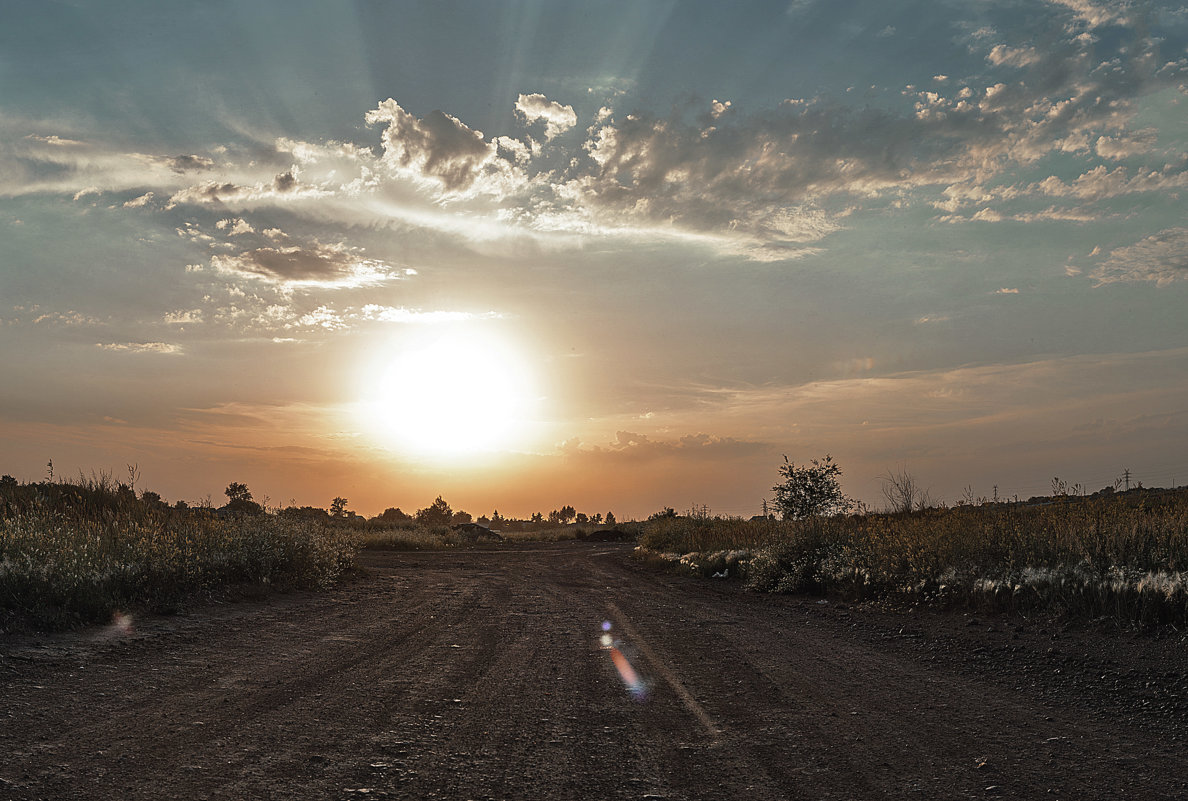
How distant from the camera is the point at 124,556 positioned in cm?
1290

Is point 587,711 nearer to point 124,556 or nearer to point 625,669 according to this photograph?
point 625,669

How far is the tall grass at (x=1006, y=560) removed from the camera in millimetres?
9875

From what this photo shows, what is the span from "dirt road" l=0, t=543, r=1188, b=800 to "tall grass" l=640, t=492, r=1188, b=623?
70 centimetres

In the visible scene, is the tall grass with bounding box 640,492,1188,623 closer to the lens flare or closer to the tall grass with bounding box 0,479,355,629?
the lens flare

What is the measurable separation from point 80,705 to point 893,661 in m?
9.37

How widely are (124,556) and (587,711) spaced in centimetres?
1054

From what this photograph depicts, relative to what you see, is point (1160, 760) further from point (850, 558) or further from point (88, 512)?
point (88, 512)

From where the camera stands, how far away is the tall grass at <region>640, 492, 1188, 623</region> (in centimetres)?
988

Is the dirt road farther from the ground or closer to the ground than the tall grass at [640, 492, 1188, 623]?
closer to the ground

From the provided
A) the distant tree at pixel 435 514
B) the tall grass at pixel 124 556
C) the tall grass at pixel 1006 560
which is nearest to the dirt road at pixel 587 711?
the tall grass at pixel 1006 560

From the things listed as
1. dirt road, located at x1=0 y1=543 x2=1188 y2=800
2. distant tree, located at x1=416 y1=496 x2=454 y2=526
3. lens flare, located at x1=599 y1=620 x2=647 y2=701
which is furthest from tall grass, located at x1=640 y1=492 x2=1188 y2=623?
distant tree, located at x1=416 y1=496 x2=454 y2=526

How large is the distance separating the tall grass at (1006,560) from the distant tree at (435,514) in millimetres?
47015

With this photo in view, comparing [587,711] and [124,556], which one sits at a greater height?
[124,556]

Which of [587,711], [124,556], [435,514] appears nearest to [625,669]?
[587,711]
